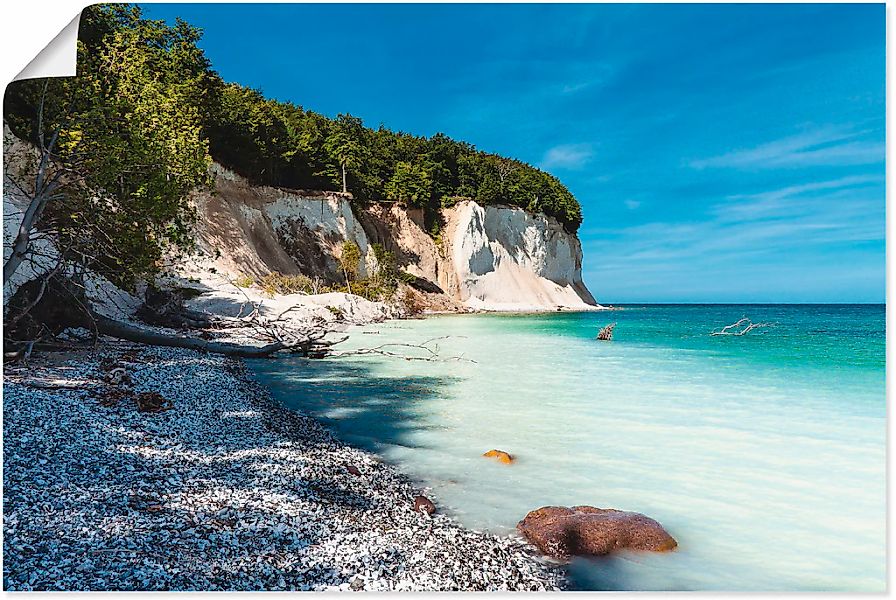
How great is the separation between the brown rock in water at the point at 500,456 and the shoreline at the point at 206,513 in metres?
0.98

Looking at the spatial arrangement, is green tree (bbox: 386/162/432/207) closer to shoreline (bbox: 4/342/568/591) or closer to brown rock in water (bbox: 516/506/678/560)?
shoreline (bbox: 4/342/568/591)

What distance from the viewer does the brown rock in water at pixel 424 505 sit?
3.62 m

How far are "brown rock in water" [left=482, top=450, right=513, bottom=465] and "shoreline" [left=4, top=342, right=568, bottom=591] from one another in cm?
98

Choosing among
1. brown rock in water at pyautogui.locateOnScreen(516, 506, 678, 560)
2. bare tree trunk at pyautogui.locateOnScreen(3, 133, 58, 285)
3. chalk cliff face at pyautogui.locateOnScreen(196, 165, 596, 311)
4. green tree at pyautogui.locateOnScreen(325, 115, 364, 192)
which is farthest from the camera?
green tree at pyautogui.locateOnScreen(325, 115, 364, 192)

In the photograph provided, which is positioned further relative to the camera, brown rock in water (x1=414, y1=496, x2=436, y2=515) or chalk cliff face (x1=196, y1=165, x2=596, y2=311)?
chalk cliff face (x1=196, y1=165, x2=596, y2=311)

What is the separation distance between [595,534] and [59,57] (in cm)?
369

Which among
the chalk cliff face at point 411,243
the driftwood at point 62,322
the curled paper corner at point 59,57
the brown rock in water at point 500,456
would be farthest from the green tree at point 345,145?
the curled paper corner at point 59,57

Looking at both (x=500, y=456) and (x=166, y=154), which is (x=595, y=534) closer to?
(x=500, y=456)

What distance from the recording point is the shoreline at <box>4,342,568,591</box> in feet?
7.61

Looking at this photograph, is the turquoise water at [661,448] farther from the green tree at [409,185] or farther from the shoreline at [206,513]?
the green tree at [409,185]

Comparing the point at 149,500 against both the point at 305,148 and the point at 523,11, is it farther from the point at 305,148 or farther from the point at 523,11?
the point at 305,148

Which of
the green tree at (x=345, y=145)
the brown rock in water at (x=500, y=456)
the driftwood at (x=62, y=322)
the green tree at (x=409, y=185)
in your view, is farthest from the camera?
the green tree at (x=409, y=185)

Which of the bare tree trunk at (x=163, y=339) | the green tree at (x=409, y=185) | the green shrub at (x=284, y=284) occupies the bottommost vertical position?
the bare tree trunk at (x=163, y=339)

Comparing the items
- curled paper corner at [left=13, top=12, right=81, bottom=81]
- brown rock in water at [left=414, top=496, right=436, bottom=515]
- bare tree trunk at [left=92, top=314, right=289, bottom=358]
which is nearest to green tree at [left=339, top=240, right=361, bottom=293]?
bare tree trunk at [left=92, top=314, right=289, bottom=358]
